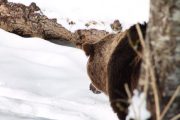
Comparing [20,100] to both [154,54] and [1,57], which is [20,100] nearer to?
[1,57]

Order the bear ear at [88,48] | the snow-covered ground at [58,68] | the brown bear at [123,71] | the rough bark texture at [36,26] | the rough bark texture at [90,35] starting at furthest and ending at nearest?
the rough bark texture at [36,26] → the rough bark texture at [90,35] → the snow-covered ground at [58,68] → the bear ear at [88,48] → the brown bear at [123,71]

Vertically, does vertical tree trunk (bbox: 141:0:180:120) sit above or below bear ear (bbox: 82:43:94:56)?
below

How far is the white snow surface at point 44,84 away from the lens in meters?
5.15

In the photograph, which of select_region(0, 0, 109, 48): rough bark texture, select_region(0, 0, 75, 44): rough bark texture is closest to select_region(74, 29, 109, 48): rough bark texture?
select_region(0, 0, 109, 48): rough bark texture

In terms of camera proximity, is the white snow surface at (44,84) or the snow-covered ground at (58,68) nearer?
the white snow surface at (44,84)

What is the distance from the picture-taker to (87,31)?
6.54 metres

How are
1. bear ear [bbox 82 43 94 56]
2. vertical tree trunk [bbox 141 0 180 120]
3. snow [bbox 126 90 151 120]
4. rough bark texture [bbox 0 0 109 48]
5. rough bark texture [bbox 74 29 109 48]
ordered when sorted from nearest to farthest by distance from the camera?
vertical tree trunk [bbox 141 0 180 120] → snow [bbox 126 90 151 120] → bear ear [bbox 82 43 94 56] → rough bark texture [bbox 74 29 109 48] → rough bark texture [bbox 0 0 109 48]

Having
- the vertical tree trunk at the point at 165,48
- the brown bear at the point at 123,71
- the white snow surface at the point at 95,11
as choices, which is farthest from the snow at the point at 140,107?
the white snow surface at the point at 95,11

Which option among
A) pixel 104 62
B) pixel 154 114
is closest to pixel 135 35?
pixel 154 114

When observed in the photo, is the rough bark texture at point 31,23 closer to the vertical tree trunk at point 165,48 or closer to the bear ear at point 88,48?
the bear ear at point 88,48

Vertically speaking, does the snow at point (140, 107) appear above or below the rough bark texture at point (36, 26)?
below

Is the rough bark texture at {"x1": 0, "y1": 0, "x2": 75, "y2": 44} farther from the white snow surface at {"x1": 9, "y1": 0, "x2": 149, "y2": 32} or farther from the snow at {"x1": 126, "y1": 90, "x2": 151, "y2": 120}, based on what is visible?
the snow at {"x1": 126, "y1": 90, "x2": 151, "y2": 120}

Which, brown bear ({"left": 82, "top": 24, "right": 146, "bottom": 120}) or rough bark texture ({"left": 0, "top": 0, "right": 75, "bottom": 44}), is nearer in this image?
brown bear ({"left": 82, "top": 24, "right": 146, "bottom": 120})

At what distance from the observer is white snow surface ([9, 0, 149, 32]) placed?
6281mm
